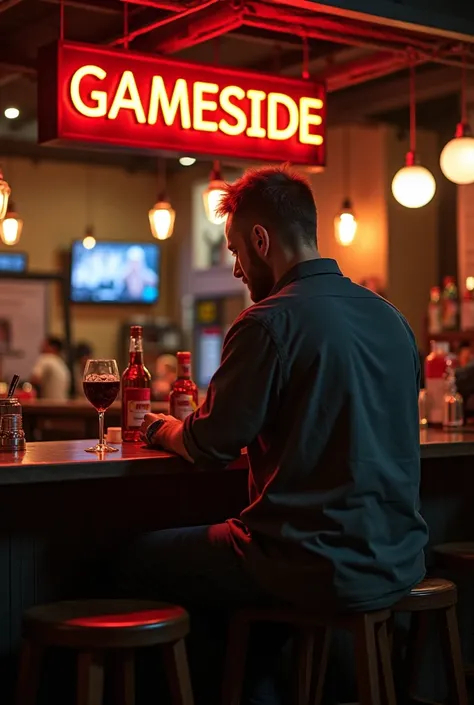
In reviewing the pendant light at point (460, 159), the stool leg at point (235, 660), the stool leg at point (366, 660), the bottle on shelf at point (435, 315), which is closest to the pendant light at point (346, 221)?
the bottle on shelf at point (435, 315)

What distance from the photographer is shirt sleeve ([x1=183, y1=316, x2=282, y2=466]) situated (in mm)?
2666

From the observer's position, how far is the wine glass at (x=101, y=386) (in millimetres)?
3158

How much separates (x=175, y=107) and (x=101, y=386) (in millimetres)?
1671

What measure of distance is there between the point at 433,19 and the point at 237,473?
226 cm

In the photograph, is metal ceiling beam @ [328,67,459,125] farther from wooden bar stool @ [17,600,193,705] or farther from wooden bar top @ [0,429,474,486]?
wooden bar stool @ [17,600,193,705]

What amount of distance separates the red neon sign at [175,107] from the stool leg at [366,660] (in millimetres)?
2279

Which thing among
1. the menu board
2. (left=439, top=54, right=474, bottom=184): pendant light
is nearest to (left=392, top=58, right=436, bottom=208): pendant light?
(left=439, top=54, right=474, bottom=184): pendant light

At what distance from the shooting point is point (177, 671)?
8.34ft

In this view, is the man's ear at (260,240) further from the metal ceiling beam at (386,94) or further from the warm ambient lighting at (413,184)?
the metal ceiling beam at (386,94)

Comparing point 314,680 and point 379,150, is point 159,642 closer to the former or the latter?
point 314,680

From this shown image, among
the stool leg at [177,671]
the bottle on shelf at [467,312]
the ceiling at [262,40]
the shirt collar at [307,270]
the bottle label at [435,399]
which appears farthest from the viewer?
the bottle on shelf at [467,312]

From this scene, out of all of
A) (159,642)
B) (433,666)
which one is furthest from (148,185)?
(159,642)

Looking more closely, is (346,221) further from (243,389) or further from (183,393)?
(243,389)

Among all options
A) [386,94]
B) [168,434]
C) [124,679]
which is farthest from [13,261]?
[124,679]
